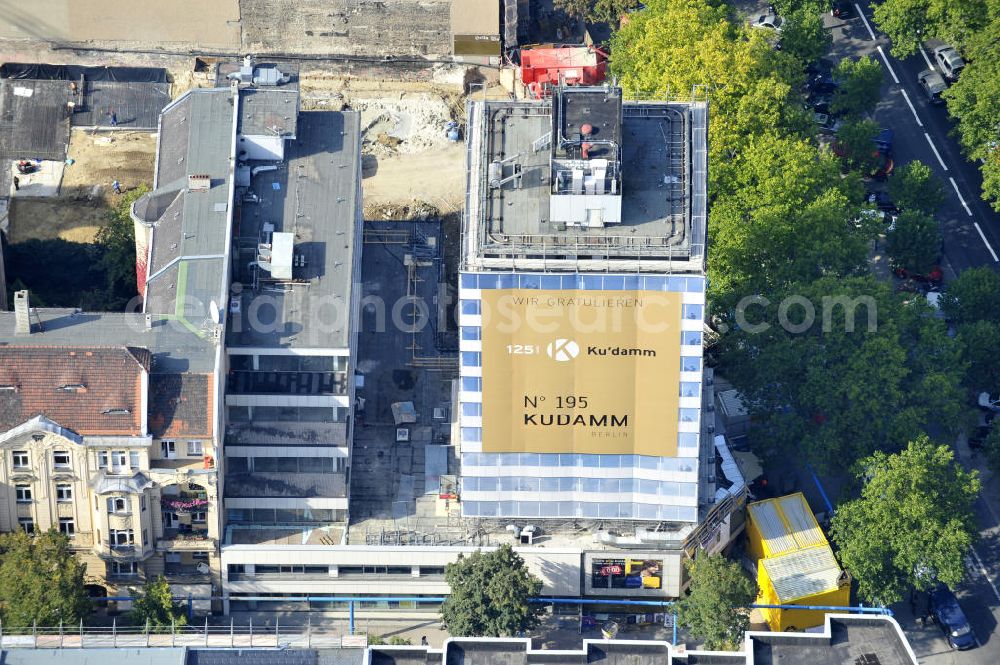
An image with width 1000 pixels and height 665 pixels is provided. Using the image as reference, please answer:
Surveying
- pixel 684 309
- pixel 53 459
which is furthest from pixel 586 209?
pixel 53 459

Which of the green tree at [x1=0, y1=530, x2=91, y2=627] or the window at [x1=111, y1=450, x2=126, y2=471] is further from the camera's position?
the window at [x1=111, y1=450, x2=126, y2=471]

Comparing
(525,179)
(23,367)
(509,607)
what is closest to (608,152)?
(525,179)

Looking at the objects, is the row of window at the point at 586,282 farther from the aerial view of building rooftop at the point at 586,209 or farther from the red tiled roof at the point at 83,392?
the red tiled roof at the point at 83,392

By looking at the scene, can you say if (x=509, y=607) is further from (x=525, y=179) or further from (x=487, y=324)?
(x=525, y=179)

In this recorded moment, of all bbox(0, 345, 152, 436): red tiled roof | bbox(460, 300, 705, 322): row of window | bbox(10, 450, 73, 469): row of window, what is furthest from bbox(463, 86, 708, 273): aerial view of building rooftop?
bbox(10, 450, 73, 469): row of window

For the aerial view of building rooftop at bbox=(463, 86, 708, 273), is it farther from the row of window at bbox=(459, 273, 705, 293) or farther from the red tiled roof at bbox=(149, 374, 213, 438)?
the red tiled roof at bbox=(149, 374, 213, 438)

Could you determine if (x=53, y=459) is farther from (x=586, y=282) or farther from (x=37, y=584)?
(x=586, y=282)
